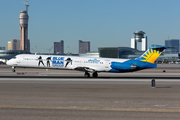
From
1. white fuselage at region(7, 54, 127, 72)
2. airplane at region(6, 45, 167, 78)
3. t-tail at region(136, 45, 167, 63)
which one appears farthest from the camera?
white fuselage at region(7, 54, 127, 72)

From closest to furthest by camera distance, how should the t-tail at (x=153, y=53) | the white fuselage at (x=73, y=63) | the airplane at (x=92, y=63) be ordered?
the t-tail at (x=153, y=53) < the airplane at (x=92, y=63) < the white fuselage at (x=73, y=63)

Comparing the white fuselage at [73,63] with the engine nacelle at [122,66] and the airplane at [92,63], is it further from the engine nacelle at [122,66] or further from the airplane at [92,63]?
the engine nacelle at [122,66]

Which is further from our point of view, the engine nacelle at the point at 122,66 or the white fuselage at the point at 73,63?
the white fuselage at the point at 73,63

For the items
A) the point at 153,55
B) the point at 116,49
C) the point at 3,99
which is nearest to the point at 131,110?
the point at 3,99

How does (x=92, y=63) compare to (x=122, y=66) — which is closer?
(x=122, y=66)

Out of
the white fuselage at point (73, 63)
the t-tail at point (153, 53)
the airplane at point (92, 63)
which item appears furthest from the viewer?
the white fuselage at point (73, 63)

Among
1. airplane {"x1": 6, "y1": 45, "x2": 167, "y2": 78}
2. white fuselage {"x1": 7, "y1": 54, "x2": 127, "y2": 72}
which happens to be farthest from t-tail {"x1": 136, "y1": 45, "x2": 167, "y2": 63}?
white fuselage {"x1": 7, "y1": 54, "x2": 127, "y2": 72}

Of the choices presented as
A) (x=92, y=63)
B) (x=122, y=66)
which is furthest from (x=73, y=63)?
(x=122, y=66)

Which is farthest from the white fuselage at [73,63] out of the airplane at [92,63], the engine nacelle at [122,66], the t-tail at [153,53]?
the t-tail at [153,53]

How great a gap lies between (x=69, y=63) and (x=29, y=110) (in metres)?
27.6

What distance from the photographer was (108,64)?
142 ft

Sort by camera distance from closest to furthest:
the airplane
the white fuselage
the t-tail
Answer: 1. the t-tail
2. the airplane
3. the white fuselage

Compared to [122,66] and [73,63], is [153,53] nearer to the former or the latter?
[122,66]

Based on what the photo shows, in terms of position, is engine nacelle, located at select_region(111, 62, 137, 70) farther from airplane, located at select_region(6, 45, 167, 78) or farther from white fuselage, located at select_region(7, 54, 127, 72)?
white fuselage, located at select_region(7, 54, 127, 72)
